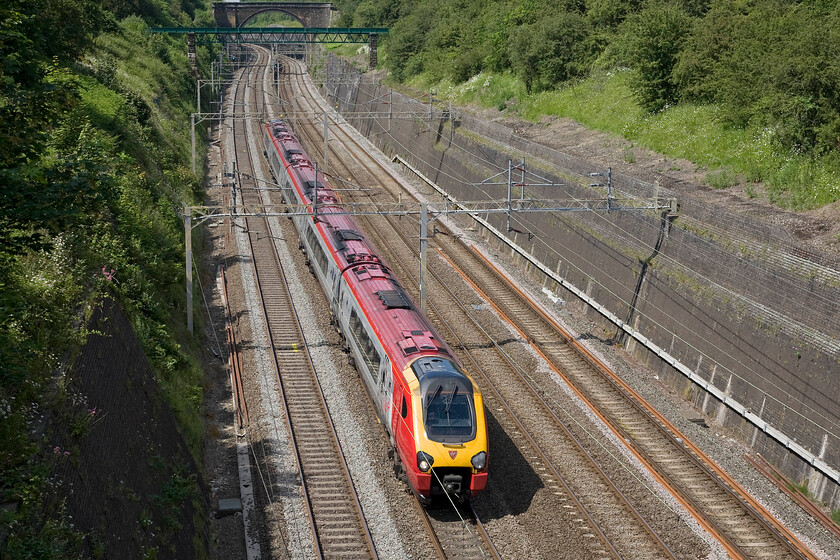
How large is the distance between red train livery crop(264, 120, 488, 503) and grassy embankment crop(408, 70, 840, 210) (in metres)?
14.6

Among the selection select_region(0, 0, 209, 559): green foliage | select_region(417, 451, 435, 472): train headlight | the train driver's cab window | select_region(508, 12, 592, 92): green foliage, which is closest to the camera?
select_region(0, 0, 209, 559): green foliage

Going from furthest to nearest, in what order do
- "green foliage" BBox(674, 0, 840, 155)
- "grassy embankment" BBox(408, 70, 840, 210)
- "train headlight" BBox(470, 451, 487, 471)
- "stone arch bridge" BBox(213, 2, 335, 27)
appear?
"stone arch bridge" BBox(213, 2, 335, 27) → "green foliage" BBox(674, 0, 840, 155) → "grassy embankment" BBox(408, 70, 840, 210) → "train headlight" BBox(470, 451, 487, 471)

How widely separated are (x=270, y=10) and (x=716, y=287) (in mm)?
107939

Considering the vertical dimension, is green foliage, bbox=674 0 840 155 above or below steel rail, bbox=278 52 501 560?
above

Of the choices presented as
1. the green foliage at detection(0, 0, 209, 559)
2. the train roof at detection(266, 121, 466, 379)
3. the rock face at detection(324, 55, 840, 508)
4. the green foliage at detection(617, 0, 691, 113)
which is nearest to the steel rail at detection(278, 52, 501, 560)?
the train roof at detection(266, 121, 466, 379)

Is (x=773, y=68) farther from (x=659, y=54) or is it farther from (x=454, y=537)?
(x=454, y=537)

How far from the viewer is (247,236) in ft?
127

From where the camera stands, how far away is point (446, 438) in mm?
16953

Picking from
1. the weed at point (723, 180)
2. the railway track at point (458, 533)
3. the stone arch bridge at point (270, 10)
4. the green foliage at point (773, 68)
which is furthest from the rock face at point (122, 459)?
the stone arch bridge at point (270, 10)

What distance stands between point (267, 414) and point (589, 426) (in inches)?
354

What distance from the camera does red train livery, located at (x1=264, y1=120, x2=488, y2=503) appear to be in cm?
1684

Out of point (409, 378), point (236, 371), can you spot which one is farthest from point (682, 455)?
point (236, 371)

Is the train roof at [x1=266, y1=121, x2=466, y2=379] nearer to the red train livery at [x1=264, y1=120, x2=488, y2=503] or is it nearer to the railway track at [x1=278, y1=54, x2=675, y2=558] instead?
the red train livery at [x1=264, y1=120, x2=488, y2=503]

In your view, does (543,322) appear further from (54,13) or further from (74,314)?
(54,13)
